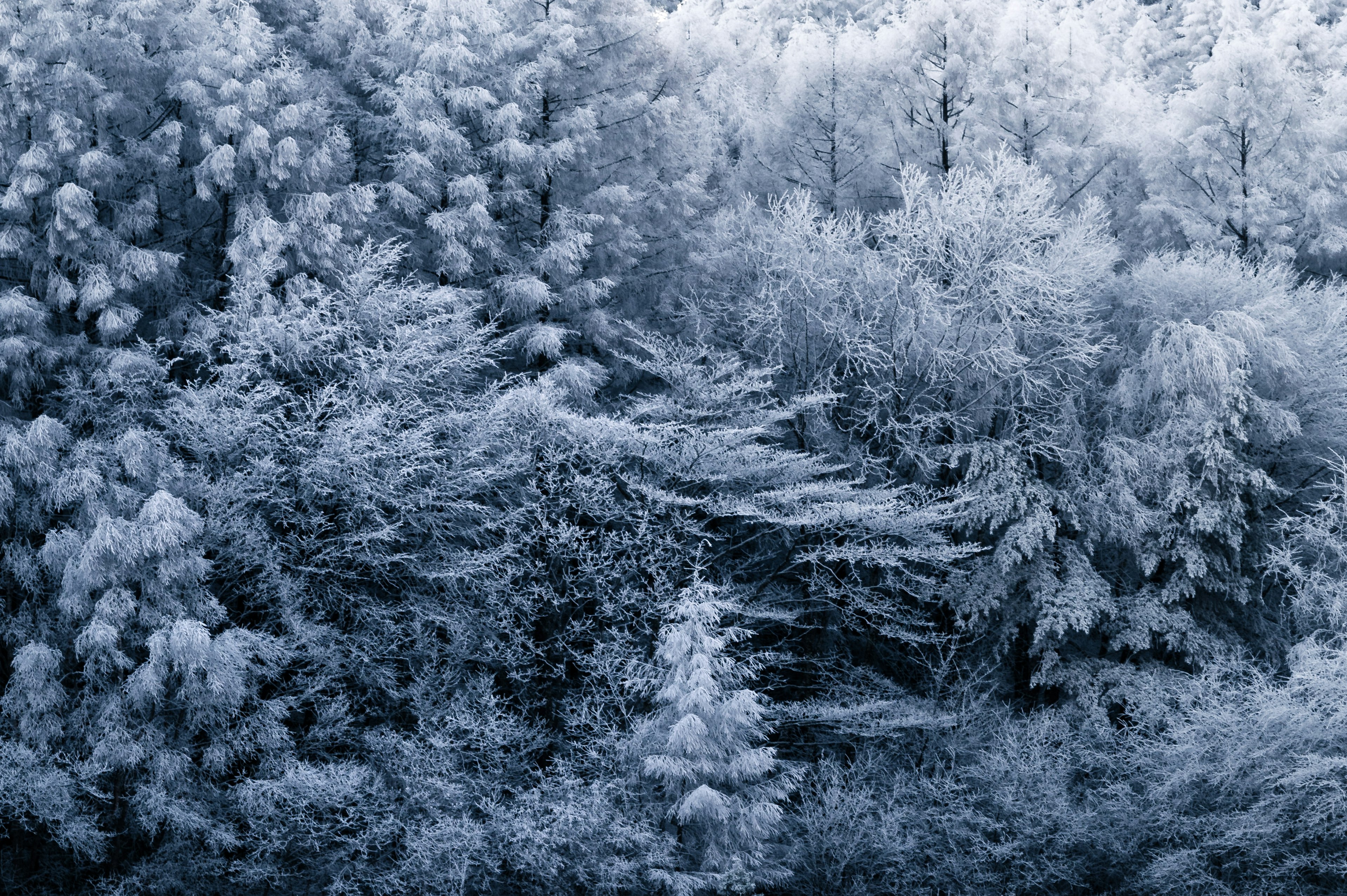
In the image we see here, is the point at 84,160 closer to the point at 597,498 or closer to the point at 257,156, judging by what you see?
the point at 257,156

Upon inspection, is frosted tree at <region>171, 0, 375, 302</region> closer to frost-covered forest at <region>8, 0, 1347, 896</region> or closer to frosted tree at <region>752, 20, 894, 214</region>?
frost-covered forest at <region>8, 0, 1347, 896</region>

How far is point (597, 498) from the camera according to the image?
13578mm

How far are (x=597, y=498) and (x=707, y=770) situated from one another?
357cm

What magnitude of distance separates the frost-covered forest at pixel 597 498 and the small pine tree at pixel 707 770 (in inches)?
2.7

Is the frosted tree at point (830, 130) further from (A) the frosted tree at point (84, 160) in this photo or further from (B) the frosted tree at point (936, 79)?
(A) the frosted tree at point (84, 160)

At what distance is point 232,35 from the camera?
14.6m

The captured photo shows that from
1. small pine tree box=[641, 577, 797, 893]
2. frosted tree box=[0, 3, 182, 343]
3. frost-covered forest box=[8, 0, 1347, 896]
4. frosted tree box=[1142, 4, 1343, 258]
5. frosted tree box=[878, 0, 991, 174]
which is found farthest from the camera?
frosted tree box=[1142, 4, 1343, 258]

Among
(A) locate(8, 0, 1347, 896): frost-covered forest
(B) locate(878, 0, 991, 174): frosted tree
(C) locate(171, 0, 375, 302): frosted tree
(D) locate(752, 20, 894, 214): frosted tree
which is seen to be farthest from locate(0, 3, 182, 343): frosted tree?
(B) locate(878, 0, 991, 174): frosted tree

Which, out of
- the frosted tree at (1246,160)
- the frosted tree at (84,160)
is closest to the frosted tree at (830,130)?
the frosted tree at (1246,160)

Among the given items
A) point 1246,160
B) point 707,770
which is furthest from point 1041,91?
point 707,770

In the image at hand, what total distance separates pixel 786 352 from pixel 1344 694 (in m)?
8.17

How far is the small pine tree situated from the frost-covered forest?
0.23 feet

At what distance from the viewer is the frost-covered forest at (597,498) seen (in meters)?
11.9

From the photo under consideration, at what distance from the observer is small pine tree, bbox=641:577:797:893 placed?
38.1 ft
